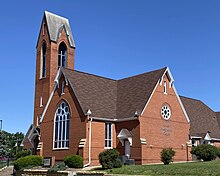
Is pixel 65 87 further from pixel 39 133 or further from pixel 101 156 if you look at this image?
pixel 101 156

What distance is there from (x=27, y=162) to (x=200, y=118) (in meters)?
24.8

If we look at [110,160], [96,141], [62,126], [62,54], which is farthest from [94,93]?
[62,54]

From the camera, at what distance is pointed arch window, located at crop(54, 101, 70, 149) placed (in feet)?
128

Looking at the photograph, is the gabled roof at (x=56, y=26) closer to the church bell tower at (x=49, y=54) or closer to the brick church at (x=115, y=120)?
the church bell tower at (x=49, y=54)

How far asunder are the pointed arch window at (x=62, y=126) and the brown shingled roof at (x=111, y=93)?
272cm

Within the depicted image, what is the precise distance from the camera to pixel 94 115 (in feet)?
122

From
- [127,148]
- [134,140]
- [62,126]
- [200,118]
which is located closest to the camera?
[134,140]

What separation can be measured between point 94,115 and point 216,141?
19.8 metres

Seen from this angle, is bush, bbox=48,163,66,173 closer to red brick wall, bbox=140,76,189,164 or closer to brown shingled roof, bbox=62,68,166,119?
brown shingled roof, bbox=62,68,166,119

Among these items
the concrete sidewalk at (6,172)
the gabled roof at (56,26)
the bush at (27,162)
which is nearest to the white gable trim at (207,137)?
the bush at (27,162)

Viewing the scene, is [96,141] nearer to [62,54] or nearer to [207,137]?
[207,137]

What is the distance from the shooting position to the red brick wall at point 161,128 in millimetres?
37406

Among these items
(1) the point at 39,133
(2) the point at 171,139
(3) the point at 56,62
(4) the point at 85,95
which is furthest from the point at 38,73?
(2) the point at 171,139

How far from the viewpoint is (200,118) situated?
5012 cm
